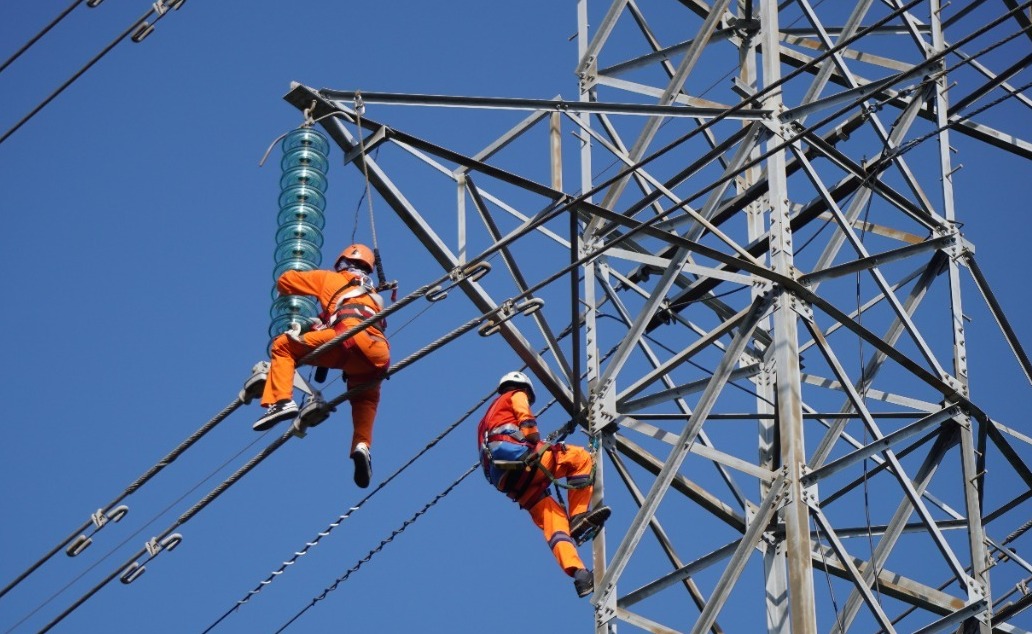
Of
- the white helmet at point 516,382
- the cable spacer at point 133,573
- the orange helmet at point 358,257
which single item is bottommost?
the cable spacer at point 133,573

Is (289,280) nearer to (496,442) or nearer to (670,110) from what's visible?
(496,442)

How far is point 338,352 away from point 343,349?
0.05m

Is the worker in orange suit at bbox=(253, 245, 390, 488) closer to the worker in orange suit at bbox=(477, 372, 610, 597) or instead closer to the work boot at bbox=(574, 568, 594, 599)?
the worker in orange suit at bbox=(477, 372, 610, 597)

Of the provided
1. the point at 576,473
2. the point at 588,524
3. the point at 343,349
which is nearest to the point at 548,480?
the point at 576,473

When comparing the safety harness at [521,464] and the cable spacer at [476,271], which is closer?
the cable spacer at [476,271]

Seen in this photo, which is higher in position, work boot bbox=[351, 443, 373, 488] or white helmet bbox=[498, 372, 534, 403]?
white helmet bbox=[498, 372, 534, 403]

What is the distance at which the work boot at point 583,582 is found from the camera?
49.0 feet

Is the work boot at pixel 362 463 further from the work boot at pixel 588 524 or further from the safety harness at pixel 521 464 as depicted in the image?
the work boot at pixel 588 524

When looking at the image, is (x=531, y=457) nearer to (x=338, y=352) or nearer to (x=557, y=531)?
(x=557, y=531)

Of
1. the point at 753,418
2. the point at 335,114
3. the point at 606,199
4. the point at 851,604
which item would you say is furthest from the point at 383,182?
the point at 851,604

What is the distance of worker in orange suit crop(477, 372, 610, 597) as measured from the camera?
15.3 meters

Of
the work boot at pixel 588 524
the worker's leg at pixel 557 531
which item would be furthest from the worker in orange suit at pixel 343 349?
the work boot at pixel 588 524

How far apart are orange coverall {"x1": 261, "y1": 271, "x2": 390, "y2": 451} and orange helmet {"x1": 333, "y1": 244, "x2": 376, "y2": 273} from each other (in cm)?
37

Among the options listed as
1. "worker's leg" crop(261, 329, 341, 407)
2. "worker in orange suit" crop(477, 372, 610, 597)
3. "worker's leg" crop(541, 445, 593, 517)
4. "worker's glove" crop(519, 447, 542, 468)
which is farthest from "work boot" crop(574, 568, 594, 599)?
"worker's leg" crop(261, 329, 341, 407)
